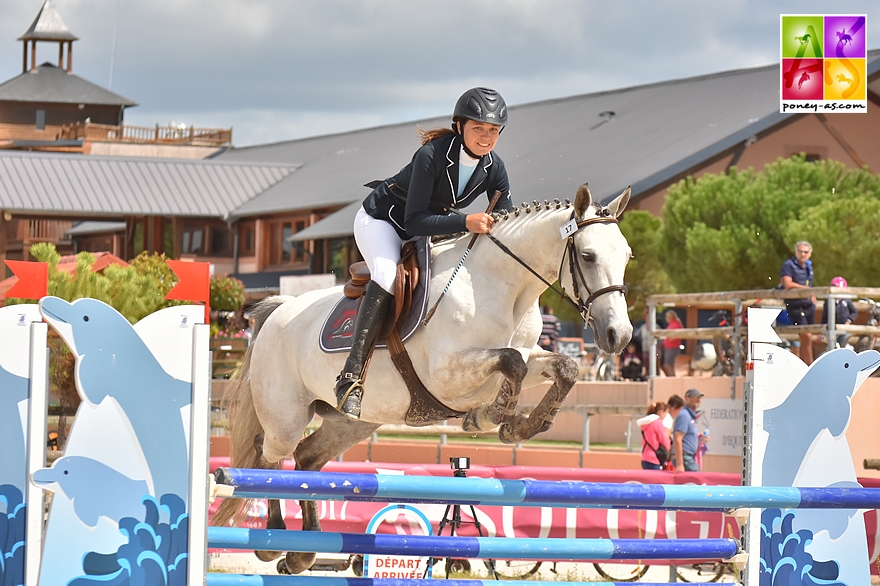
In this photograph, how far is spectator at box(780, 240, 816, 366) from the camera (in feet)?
36.3

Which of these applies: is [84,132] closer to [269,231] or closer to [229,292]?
[269,231]

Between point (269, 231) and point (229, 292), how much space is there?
45.0 ft

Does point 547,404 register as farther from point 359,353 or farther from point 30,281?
point 30,281

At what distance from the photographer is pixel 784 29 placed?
12.5 meters

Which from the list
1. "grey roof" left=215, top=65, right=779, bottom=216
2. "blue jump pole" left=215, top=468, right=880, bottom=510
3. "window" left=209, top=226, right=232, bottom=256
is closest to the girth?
"blue jump pole" left=215, top=468, right=880, bottom=510

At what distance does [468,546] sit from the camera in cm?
413

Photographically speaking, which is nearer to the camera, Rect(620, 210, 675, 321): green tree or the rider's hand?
the rider's hand

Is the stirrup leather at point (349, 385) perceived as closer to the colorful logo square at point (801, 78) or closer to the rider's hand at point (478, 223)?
the rider's hand at point (478, 223)

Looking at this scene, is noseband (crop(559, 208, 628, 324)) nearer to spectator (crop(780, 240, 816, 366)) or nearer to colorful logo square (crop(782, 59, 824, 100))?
spectator (crop(780, 240, 816, 366))

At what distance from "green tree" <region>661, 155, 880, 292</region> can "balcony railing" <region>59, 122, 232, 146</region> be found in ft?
99.7

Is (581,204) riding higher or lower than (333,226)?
lower

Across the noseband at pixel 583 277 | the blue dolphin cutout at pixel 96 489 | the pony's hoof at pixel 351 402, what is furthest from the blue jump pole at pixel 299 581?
the noseband at pixel 583 277

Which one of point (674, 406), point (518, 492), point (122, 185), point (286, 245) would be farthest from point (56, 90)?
point (518, 492)

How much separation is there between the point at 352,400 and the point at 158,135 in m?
46.0
